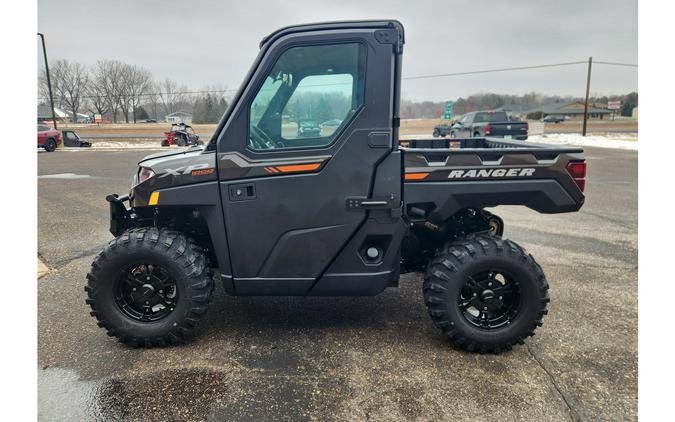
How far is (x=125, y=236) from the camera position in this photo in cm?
308

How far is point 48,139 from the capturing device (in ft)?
72.8

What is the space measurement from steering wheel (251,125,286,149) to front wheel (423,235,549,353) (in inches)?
57.9

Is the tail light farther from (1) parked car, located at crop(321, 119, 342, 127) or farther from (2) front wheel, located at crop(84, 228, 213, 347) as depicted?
(2) front wheel, located at crop(84, 228, 213, 347)

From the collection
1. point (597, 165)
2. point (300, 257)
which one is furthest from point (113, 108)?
point (300, 257)

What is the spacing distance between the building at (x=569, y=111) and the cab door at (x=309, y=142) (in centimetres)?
9115

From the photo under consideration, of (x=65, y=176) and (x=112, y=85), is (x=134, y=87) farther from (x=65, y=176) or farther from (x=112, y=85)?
(x=65, y=176)

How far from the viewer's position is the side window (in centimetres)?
290

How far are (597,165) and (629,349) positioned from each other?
536 inches

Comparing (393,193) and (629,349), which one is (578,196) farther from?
(393,193)

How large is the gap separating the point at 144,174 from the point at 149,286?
0.84 meters

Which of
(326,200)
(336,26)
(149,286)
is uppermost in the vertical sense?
(336,26)

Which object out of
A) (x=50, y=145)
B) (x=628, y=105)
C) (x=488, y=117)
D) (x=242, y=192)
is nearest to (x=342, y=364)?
(x=242, y=192)

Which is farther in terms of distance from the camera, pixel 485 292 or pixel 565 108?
pixel 565 108

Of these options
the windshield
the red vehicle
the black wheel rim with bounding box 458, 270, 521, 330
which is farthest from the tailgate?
the red vehicle
